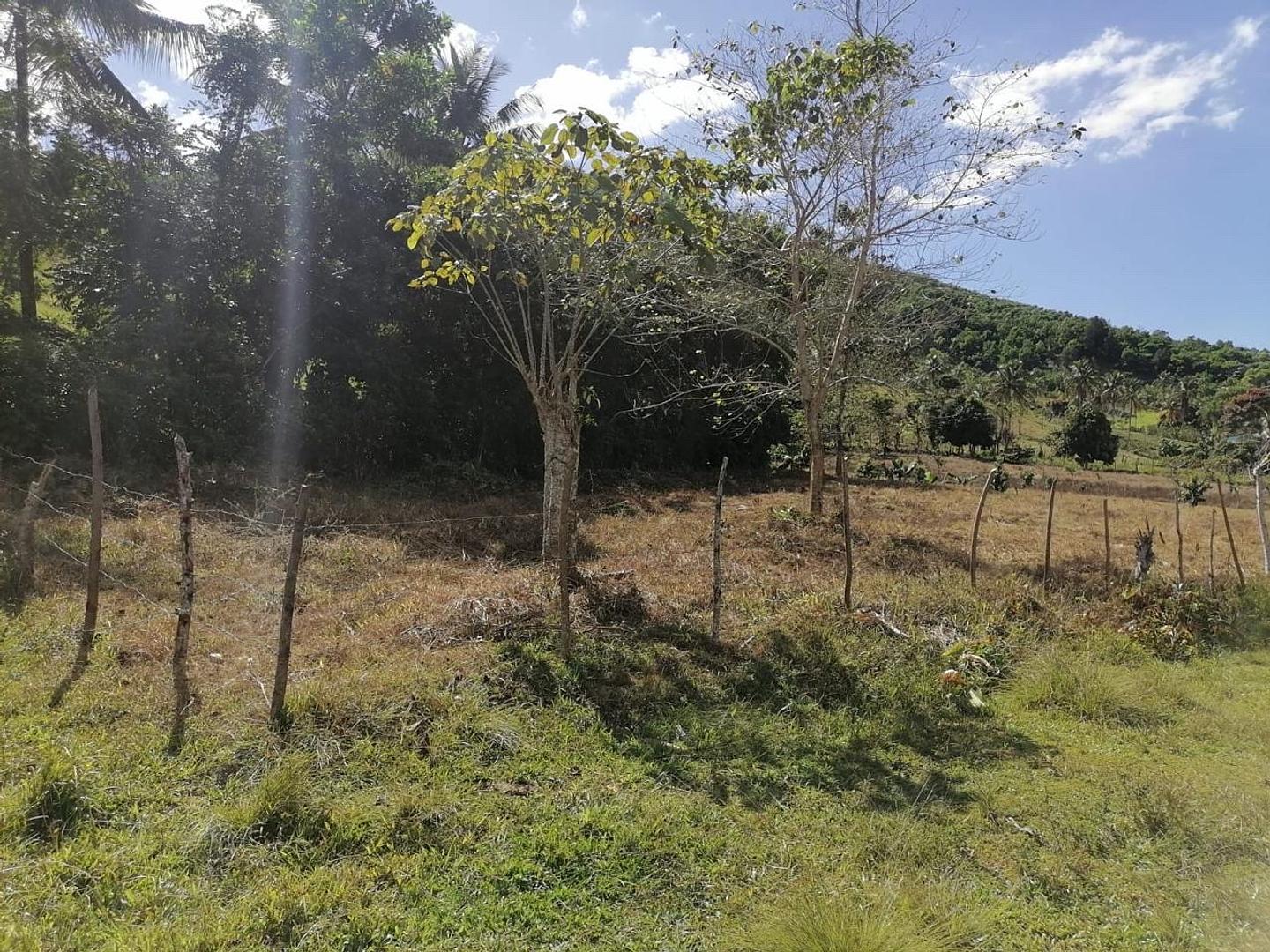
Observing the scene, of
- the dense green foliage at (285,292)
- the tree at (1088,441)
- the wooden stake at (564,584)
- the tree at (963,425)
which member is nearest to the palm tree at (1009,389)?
the tree at (1088,441)

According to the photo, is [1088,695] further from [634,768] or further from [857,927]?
[857,927]

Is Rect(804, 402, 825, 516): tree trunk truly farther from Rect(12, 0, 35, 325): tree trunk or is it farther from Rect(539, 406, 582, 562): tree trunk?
Rect(12, 0, 35, 325): tree trunk

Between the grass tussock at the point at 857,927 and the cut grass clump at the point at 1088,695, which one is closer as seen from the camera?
the grass tussock at the point at 857,927

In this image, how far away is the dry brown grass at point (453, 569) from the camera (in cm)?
557

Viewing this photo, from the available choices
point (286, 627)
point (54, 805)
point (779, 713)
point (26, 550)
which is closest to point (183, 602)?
point (286, 627)

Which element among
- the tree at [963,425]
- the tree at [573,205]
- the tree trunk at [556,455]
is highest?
the tree at [963,425]

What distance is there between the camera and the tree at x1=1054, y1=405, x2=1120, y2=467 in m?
43.3

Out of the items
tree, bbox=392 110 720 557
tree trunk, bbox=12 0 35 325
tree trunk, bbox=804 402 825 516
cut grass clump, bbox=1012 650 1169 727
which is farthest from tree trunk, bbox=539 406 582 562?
tree trunk, bbox=12 0 35 325

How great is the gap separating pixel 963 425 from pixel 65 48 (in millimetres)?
39635

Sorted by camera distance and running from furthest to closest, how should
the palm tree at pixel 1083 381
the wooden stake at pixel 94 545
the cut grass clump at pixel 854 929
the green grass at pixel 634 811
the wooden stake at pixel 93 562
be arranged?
the palm tree at pixel 1083 381 → the wooden stake at pixel 94 545 → the wooden stake at pixel 93 562 → the green grass at pixel 634 811 → the cut grass clump at pixel 854 929

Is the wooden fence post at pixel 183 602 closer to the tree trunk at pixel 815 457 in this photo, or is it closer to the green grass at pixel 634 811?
the green grass at pixel 634 811

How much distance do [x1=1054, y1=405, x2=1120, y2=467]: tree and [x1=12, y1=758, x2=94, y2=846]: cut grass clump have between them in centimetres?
4866

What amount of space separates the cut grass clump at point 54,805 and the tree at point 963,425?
38.1 m

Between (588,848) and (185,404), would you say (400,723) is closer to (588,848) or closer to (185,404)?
(588,848)
